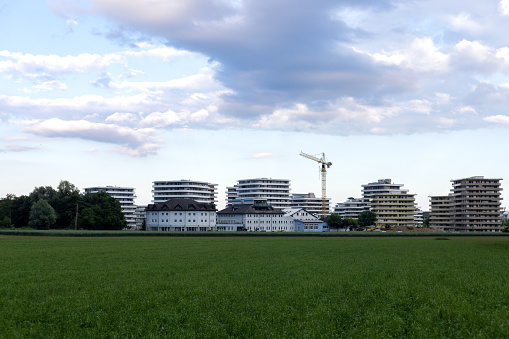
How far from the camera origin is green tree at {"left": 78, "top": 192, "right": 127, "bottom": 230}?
6594 inches

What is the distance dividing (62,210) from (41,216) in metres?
16.1

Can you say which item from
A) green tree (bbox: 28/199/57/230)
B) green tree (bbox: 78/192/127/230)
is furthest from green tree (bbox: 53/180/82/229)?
green tree (bbox: 28/199/57/230)

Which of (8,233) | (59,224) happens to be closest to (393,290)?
(8,233)

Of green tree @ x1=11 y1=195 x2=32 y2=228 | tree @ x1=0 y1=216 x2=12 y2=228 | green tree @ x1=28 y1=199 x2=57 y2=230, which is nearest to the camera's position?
green tree @ x1=28 y1=199 x2=57 y2=230

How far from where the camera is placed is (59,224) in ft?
579

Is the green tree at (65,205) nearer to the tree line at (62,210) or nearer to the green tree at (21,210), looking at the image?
the tree line at (62,210)

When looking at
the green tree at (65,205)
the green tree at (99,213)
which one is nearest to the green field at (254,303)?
the green tree at (99,213)

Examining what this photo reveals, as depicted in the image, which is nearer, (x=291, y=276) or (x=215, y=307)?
(x=215, y=307)

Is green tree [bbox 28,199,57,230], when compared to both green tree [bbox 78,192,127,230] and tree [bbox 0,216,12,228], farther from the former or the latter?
tree [bbox 0,216,12,228]

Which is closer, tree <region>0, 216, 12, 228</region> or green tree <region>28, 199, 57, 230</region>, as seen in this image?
green tree <region>28, 199, 57, 230</region>

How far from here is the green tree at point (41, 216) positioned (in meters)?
160

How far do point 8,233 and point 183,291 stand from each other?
385ft

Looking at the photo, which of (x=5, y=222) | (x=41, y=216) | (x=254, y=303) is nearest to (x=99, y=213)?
(x=41, y=216)

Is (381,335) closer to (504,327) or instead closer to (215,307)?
(504,327)
